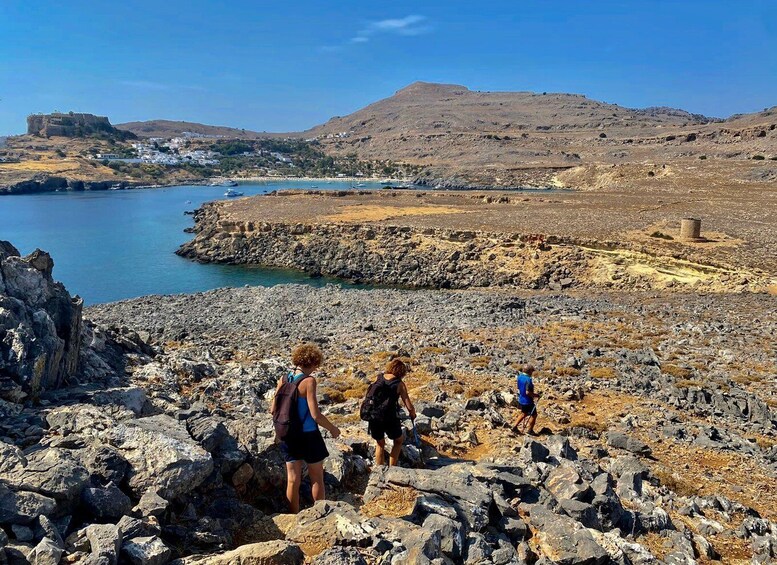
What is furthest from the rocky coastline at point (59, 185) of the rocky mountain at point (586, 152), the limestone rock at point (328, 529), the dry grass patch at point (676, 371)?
the limestone rock at point (328, 529)

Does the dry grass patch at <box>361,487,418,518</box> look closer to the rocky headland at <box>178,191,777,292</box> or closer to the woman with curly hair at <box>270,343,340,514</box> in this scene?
the woman with curly hair at <box>270,343,340,514</box>

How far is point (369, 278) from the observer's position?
3919 centimetres

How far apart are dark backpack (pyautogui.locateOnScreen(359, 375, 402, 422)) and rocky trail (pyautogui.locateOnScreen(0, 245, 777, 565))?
712mm

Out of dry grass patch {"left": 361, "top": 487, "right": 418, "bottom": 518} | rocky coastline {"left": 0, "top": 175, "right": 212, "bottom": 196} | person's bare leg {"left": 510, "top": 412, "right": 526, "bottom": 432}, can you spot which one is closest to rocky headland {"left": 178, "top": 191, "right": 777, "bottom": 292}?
person's bare leg {"left": 510, "top": 412, "right": 526, "bottom": 432}

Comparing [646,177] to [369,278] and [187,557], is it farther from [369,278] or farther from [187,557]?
[187,557]

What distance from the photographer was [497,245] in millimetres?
37156

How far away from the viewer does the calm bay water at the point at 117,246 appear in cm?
3888

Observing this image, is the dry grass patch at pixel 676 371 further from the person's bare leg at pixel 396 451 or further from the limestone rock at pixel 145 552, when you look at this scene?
the limestone rock at pixel 145 552

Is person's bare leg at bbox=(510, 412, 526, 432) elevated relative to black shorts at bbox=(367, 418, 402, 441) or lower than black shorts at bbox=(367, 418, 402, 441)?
lower

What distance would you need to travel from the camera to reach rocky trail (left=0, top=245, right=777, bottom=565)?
482 cm

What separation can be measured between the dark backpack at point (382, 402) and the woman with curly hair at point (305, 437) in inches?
42.7

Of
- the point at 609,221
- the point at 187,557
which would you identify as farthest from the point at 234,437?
the point at 609,221

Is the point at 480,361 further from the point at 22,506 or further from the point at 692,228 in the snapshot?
the point at 692,228

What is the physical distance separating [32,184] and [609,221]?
4812 inches
